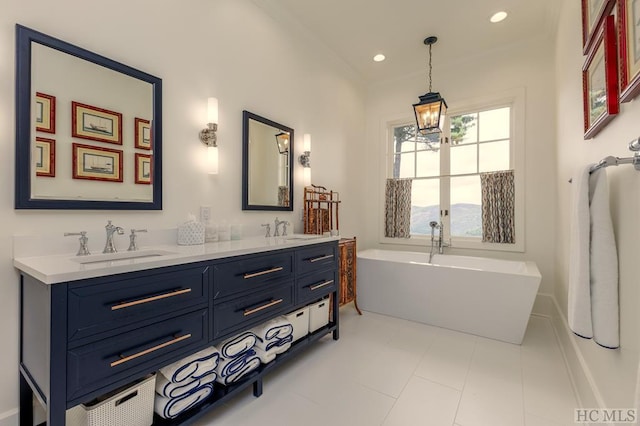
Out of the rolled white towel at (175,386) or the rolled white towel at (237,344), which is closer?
the rolled white towel at (175,386)

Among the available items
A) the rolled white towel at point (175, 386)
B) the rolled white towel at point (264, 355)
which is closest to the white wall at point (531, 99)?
the rolled white towel at point (264, 355)

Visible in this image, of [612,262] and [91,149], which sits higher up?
[91,149]

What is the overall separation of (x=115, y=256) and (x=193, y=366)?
2.36ft

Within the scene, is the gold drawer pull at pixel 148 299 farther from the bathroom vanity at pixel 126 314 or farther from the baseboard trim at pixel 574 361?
the baseboard trim at pixel 574 361

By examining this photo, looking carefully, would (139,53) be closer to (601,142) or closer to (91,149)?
(91,149)

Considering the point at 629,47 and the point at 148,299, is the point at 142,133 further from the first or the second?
the point at 629,47

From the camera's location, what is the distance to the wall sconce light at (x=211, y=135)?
2.12 meters

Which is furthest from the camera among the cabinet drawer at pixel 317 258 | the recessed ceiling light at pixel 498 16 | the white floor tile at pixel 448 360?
the recessed ceiling light at pixel 498 16

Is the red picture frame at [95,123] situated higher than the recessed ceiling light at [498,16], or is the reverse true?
the recessed ceiling light at [498,16]

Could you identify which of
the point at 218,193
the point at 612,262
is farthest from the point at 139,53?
the point at 612,262

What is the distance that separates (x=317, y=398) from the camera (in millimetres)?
1804

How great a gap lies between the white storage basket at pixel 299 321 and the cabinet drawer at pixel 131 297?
0.81 m

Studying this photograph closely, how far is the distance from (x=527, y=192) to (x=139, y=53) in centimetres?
387

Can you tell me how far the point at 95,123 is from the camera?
63.2 inches
